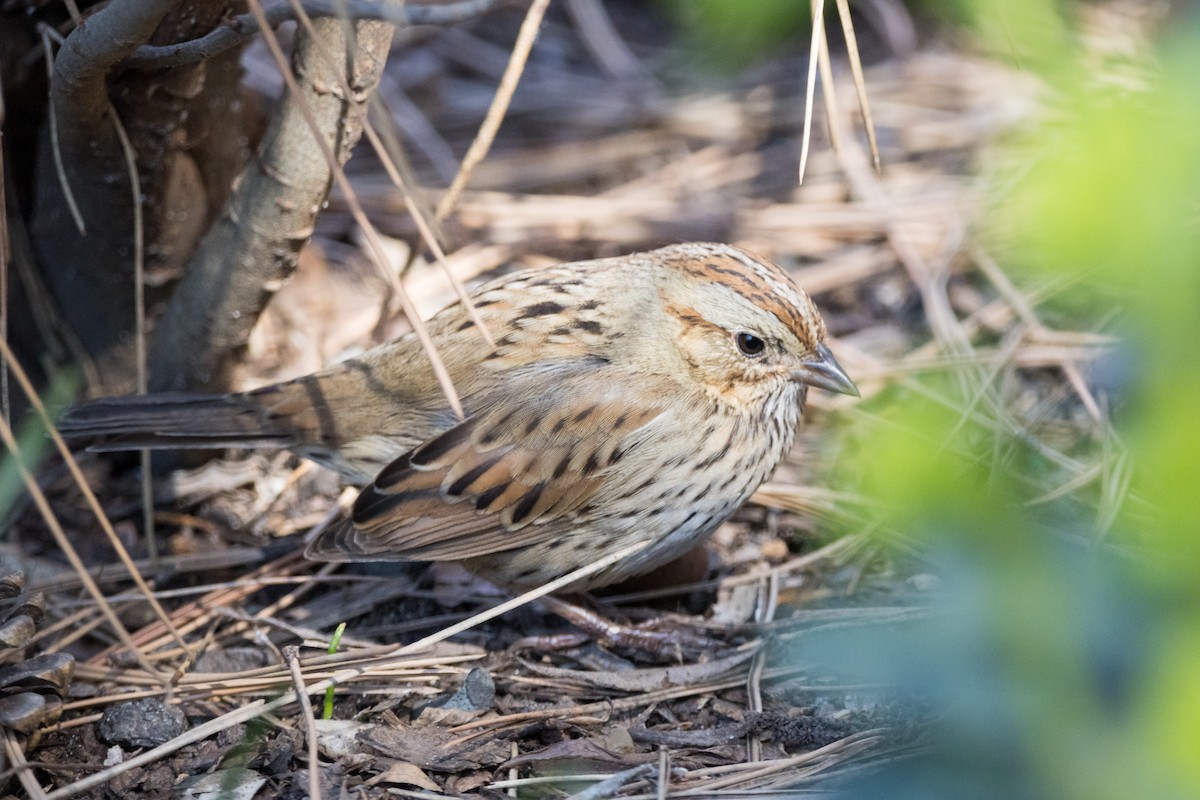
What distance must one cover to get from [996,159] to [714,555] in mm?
2722

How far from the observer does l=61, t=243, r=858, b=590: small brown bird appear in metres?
3.53

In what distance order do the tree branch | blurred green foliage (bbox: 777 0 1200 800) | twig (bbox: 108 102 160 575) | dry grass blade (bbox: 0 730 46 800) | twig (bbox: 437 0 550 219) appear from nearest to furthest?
blurred green foliage (bbox: 777 0 1200 800) < the tree branch < twig (bbox: 437 0 550 219) < dry grass blade (bbox: 0 730 46 800) < twig (bbox: 108 102 160 575)

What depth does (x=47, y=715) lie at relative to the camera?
3.01m

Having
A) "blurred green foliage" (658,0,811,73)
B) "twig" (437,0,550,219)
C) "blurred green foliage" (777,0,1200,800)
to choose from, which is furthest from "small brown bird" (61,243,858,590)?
"blurred green foliage" (777,0,1200,800)

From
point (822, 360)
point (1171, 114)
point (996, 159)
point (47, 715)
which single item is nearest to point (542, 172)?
point (996, 159)

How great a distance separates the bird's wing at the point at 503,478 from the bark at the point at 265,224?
873 millimetres

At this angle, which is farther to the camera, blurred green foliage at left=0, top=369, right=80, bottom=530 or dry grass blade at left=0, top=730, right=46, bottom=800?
blurred green foliage at left=0, top=369, right=80, bottom=530

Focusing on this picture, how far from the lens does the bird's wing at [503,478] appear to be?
352cm

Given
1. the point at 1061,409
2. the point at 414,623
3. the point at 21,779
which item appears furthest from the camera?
the point at 1061,409

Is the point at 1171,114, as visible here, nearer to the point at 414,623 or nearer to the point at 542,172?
the point at 414,623

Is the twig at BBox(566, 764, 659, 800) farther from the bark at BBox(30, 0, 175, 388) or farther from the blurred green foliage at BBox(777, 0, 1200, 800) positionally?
the bark at BBox(30, 0, 175, 388)

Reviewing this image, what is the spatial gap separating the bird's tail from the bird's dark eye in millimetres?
1499

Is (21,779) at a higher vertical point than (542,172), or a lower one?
lower

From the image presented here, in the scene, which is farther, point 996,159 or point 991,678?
point 996,159
